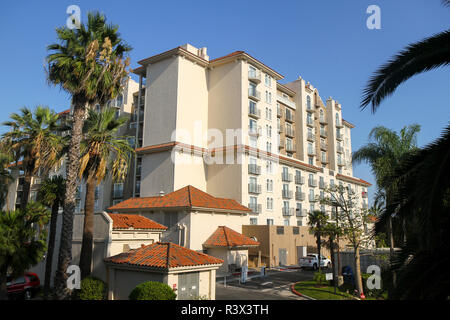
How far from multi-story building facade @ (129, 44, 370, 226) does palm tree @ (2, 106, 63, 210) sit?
18708 millimetres

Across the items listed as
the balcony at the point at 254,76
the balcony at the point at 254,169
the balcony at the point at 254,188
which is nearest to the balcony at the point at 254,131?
the balcony at the point at 254,169

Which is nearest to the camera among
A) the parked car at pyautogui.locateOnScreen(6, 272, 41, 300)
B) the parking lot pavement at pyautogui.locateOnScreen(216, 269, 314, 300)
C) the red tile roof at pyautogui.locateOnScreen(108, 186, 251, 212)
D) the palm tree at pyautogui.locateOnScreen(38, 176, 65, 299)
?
the parked car at pyautogui.locateOnScreen(6, 272, 41, 300)

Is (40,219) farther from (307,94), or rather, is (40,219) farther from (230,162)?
(307,94)

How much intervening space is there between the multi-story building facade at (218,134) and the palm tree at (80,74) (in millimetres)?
22753

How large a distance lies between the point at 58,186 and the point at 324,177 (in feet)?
167

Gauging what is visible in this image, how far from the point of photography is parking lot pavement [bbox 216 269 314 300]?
22.8m

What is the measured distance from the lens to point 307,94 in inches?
2537

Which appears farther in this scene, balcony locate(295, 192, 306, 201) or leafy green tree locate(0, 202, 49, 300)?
balcony locate(295, 192, 306, 201)

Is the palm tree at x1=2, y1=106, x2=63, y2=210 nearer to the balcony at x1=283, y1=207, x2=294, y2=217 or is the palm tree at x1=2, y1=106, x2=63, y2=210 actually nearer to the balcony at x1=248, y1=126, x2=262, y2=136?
the balcony at x1=248, y1=126, x2=262, y2=136

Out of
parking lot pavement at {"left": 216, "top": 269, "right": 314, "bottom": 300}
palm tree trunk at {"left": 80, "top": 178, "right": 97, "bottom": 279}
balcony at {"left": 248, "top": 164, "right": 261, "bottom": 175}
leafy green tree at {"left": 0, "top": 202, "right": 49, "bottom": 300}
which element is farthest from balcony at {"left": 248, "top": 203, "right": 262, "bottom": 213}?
leafy green tree at {"left": 0, "top": 202, "right": 49, "bottom": 300}

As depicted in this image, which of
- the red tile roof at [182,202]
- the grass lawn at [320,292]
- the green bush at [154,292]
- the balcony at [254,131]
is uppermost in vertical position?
the balcony at [254,131]

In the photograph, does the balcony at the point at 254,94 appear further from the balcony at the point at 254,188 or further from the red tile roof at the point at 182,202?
the red tile roof at the point at 182,202

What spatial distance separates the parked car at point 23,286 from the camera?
21609 millimetres

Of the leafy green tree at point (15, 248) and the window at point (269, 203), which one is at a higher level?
the window at point (269, 203)
